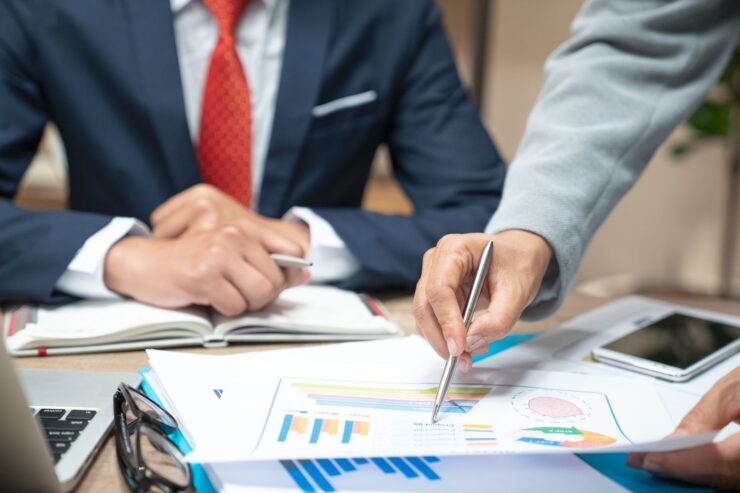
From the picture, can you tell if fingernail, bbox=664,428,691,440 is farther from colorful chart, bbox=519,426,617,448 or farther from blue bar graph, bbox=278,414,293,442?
blue bar graph, bbox=278,414,293,442

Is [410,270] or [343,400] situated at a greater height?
[343,400]

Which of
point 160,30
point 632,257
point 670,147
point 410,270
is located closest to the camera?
point 410,270

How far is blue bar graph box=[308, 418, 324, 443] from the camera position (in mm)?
466

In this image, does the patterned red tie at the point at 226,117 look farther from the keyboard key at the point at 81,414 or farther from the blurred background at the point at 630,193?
the blurred background at the point at 630,193

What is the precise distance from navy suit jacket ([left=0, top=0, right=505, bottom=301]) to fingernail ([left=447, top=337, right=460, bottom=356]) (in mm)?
407

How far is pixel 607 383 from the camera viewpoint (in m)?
0.59

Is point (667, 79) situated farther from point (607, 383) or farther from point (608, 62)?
point (607, 383)

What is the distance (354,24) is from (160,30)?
1.00ft

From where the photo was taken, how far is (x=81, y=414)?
1.77 feet

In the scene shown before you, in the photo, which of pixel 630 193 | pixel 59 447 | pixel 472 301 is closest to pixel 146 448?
pixel 59 447

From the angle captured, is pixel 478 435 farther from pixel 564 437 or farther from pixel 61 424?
pixel 61 424

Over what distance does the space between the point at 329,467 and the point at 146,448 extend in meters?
0.13

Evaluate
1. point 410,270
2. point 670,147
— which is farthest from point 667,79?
point 670,147

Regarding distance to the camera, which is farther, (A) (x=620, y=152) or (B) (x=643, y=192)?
(B) (x=643, y=192)
